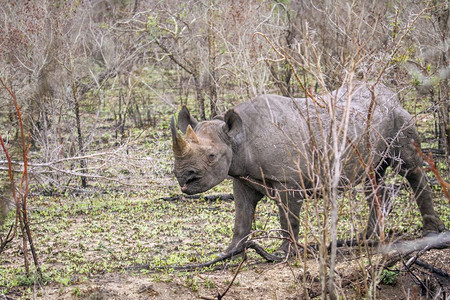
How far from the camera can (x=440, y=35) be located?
1017cm

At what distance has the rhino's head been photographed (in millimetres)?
6523

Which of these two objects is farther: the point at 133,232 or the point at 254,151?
the point at 133,232

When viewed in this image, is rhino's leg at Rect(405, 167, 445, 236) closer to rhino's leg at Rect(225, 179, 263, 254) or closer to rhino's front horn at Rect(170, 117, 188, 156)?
rhino's leg at Rect(225, 179, 263, 254)

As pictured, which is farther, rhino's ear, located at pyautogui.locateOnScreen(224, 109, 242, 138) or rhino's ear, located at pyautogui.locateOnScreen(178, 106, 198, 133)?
rhino's ear, located at pyautogui.locateOnScreen(178, 106, 198, 133)

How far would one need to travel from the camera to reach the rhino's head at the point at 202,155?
21.4 ft

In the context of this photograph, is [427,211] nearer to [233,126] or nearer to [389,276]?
[389,276]

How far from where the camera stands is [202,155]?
21.8ft

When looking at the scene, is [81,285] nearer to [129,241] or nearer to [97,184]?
[129,241]

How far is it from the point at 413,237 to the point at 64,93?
7.33 m

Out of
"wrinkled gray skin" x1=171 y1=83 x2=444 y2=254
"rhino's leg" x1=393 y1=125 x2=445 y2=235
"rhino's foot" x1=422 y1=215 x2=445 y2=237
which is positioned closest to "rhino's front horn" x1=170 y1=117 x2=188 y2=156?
"wrinkled gray skin" x1=171 y1=83 x2=444 y2=254

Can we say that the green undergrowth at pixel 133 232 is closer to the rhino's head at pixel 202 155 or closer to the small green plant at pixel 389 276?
the small green plant at pixel 389 276

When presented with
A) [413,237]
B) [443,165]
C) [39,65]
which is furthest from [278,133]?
[39,65]

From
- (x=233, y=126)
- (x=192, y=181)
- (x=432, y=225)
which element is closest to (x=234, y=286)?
(x=192, y=181)

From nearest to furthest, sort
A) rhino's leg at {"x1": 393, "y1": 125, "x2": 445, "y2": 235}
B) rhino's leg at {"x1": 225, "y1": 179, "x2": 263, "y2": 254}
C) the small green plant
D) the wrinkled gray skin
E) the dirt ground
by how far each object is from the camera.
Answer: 1. the dirt ground
2. the small green plant
3. the wrinkled gray skin
4. rhino's leg at {"x1": 225, "y1": 179, "x2": 263, "y2": 254}
5. rhino's leg at {"x1": 393, "y1": 125, "x2": 445, "y2": 235}
